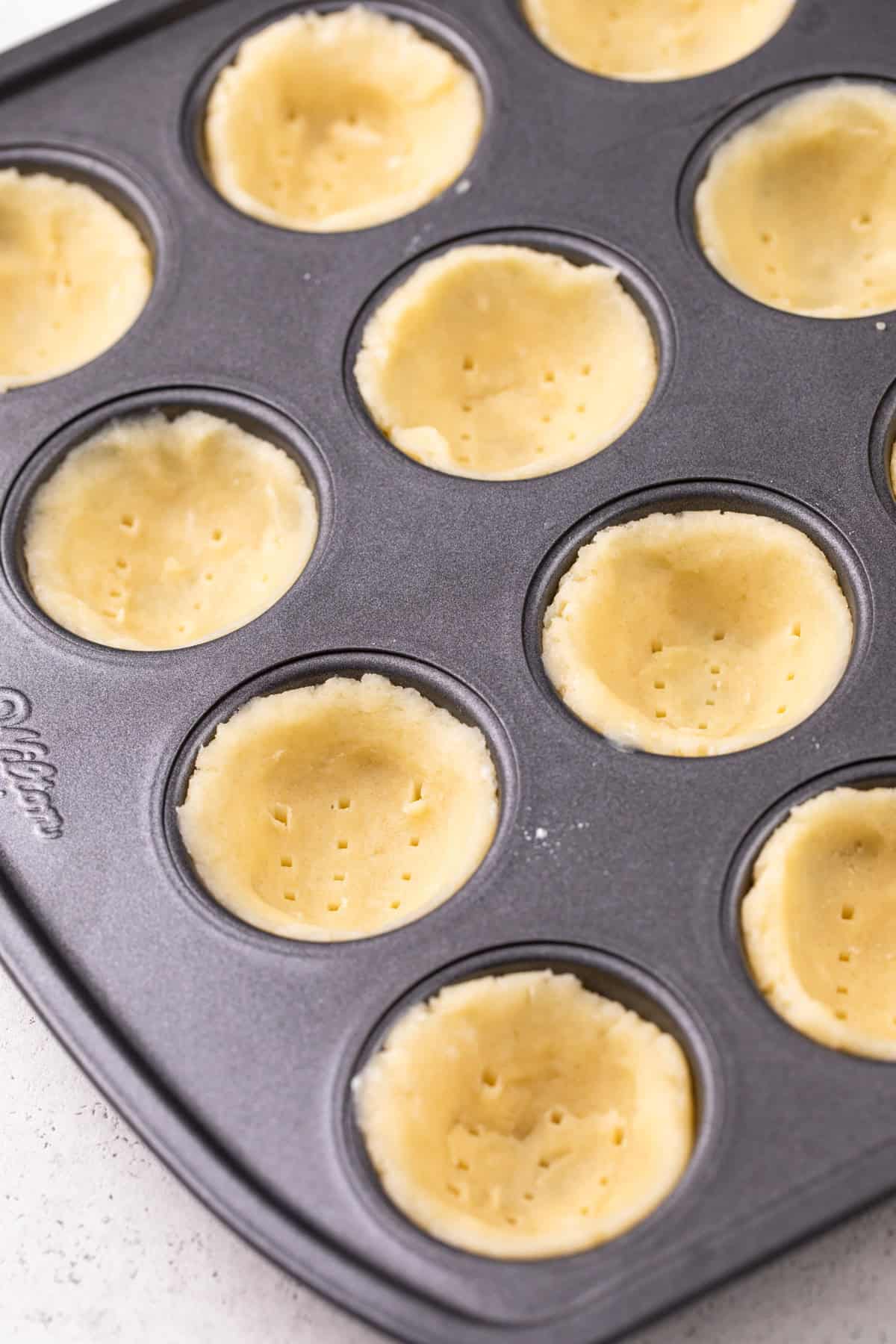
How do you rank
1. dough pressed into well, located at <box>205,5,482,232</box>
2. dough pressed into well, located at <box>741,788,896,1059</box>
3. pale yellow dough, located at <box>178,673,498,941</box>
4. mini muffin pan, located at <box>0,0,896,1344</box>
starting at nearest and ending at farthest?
mini muffin pan, located at <box>0,0,896,1344</box> → dough pressed into well, located at <box>741,788,896,1059</box> → pale yellow dough, located at <box>178,673,498,941</box> → dough pressed into well, located at <box>205,5,482,232</box>

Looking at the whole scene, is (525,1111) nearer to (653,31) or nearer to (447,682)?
(447,682)

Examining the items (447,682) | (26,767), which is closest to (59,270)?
(26,767)

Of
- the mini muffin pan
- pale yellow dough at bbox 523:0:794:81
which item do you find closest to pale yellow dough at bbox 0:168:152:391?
the mini muffin pan

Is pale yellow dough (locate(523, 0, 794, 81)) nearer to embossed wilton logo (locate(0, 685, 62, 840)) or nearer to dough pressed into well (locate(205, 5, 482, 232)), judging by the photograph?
dough pressed into well (locate(205, 5, 482, 232))

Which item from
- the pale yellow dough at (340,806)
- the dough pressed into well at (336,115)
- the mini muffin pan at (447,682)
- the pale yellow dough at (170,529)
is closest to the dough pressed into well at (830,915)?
the mini muffin pan at (447,682)

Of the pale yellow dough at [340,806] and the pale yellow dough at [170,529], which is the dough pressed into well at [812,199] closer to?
the pale yellow dough at [170,529]

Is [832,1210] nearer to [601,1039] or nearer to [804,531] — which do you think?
[601,1039]

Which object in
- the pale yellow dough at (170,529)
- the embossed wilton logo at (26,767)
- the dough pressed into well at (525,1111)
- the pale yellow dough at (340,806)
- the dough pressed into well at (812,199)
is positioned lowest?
the dough pressed into well at (525,1111)
